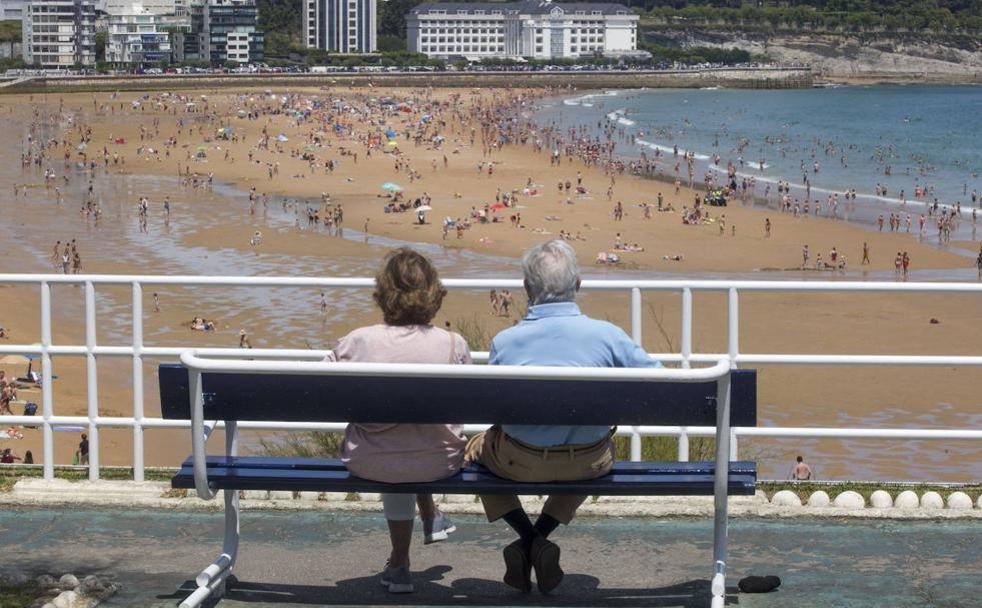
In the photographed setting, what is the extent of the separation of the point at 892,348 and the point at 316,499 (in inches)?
564

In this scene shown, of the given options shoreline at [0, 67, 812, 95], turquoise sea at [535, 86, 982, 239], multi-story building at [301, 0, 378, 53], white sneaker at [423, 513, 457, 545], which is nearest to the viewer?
white sneaker at [423, 513, 457, 545]

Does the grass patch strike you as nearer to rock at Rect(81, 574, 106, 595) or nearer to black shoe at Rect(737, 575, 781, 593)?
rock at Rect(81, 574, 106, 595)

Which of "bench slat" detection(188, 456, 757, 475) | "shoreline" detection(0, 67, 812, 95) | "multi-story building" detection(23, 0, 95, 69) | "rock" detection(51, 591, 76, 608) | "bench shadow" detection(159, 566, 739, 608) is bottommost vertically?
"bench shadow" detection(159, 566, 739, 608)

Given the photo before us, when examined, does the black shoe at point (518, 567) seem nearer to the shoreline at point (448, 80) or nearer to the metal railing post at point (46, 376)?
the metal railing post at point (46, 376)

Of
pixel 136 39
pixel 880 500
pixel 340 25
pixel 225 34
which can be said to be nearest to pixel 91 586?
pixel 880 500

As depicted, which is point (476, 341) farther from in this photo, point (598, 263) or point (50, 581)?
point (598, 263)

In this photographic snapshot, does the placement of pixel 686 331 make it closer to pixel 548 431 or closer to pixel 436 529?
pixel 436 529

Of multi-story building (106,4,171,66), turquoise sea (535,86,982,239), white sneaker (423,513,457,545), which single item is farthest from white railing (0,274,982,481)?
multi-story building (106,4,171,66)

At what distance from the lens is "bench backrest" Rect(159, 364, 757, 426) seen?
4031 mm

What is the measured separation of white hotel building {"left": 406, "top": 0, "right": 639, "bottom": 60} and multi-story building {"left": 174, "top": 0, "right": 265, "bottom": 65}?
78.9ft

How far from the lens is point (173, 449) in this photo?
13.2 metres

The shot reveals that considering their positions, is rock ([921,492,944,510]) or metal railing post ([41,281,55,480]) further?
metal railing post ([41,281,55,480])

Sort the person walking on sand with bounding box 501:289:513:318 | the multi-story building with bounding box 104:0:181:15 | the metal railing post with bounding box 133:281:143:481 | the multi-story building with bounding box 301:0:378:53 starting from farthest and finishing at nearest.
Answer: the multi-story building with bounding box 104:0:181:15 < the multi-story building with bounding box 301:0:378:53 < the person walking on sand with bounding box 501:289:513:318 < the metal railing post with bounding box 133:281:143:481

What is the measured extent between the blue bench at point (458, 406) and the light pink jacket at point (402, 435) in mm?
42
